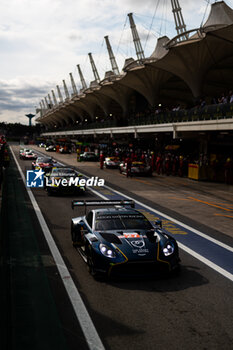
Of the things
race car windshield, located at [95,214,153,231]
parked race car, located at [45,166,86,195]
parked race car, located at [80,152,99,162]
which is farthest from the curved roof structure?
race car windshield, located at [95,214,153,231]

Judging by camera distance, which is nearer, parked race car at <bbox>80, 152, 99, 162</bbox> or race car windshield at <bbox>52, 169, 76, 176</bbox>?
race car windshield at <bbox>52, 169, 76, 176</bbox>

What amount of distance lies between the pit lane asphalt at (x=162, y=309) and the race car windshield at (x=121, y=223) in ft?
3.17

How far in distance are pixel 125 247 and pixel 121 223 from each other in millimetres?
1264

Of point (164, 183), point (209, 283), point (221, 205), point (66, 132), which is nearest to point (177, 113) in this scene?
point (164, 183)

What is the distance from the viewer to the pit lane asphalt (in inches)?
200

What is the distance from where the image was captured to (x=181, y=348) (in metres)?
4.84

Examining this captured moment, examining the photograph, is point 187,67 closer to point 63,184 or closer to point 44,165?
point 44,165

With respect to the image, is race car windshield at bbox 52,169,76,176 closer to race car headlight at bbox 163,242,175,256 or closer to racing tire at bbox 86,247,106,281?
racing tire at bbox 86,247,106,281

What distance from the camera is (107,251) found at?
7258 millimetres

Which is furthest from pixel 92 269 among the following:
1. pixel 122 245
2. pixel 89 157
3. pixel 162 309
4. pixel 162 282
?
pixel 89 157

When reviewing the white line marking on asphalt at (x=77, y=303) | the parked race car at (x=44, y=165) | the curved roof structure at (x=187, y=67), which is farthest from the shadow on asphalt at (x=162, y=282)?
the curved roof structure at (x=187, y=67)

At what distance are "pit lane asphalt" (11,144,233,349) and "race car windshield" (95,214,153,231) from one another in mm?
965

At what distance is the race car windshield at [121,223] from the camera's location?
841 centimetres

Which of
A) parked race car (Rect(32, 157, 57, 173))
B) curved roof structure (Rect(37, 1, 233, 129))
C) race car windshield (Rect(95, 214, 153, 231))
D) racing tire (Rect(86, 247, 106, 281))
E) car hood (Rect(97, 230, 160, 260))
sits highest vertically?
curved roof structure (Rect(37, 1, 233, 129))
